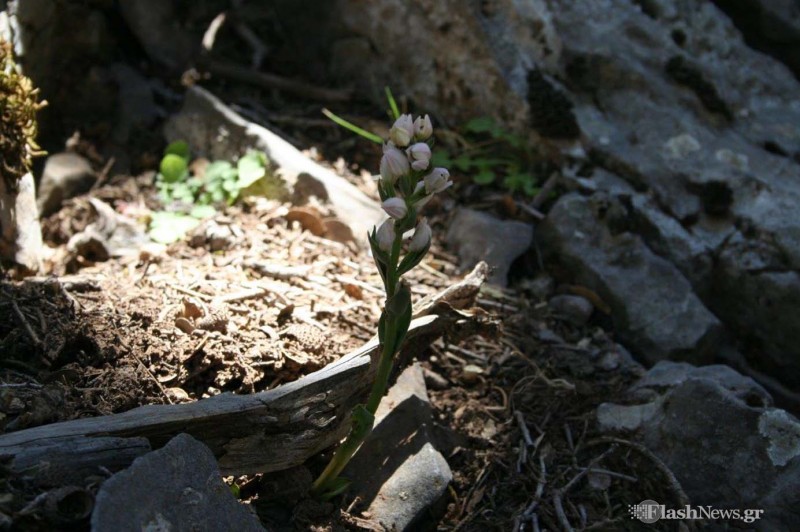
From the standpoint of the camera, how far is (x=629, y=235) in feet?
13.6

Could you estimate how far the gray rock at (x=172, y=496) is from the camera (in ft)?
6.07

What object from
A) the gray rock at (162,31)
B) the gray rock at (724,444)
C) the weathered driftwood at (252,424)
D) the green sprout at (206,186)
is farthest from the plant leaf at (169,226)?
the gray rock at (724,444)

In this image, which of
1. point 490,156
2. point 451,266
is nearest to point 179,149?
point 451,266

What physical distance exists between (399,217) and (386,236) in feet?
0.30

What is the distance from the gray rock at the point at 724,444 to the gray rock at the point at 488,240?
1278 mm

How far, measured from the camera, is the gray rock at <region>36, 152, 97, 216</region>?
422cm

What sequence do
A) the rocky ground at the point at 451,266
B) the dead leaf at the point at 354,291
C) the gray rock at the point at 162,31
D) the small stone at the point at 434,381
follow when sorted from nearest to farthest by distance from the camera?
the rocky ground at the point at 451,266 < the small stone at the point at 434,381 < the dead leaf at the point at 354,291 < the gray rock at the point at 162,31

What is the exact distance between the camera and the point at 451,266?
4102mm

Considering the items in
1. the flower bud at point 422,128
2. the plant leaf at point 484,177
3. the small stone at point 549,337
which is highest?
the flower bud at point 422,128

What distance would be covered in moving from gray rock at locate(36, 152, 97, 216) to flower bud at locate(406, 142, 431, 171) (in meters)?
2.91

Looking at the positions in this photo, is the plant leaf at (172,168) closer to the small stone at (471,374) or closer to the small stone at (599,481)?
the small stone at (471,374)

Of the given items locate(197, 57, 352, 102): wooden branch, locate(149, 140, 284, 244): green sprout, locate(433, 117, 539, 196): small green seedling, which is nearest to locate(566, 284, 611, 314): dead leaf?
locate(433, 117, 539, 196): small green seedling

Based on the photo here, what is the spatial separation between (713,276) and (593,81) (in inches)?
62.8

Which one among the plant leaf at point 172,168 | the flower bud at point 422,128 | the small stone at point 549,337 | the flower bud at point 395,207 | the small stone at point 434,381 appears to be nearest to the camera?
the flower bud at point 395,207
